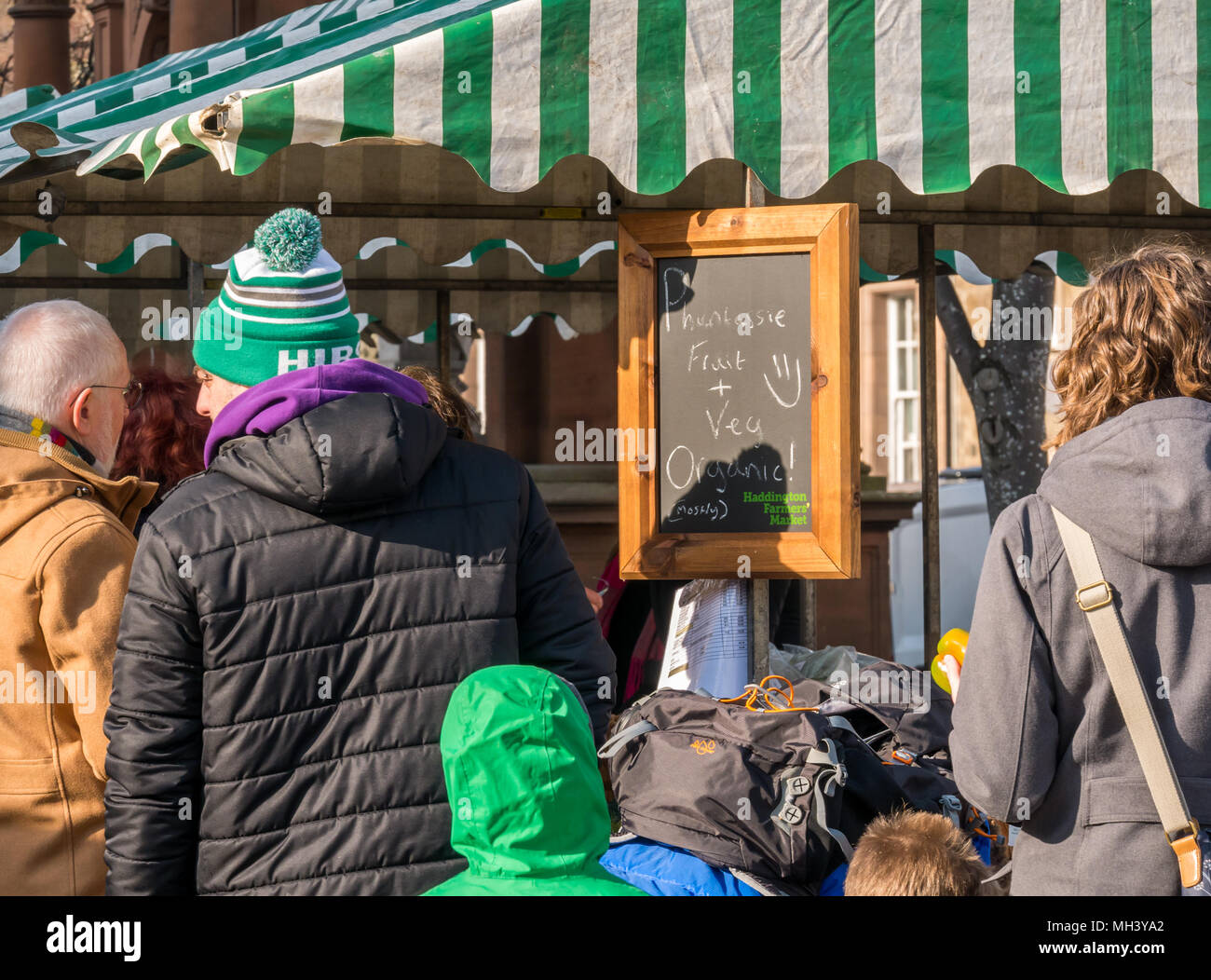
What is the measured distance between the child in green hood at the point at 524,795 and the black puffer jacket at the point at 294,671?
30cm

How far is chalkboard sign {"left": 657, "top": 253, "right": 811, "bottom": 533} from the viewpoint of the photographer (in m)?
4.25

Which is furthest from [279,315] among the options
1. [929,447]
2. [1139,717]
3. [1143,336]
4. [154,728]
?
[929,447]

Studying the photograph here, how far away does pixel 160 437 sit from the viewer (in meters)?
3.84

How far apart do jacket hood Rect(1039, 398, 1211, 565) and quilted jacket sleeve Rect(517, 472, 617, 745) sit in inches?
34.0

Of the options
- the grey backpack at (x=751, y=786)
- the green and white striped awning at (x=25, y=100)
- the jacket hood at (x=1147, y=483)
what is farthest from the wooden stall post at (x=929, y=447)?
the green and white striped awning at (x=25, y=100)

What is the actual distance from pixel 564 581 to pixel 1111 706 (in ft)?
3.20

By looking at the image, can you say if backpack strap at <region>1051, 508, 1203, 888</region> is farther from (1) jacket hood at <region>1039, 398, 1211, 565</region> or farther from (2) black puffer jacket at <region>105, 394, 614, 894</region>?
(2) black puffer jacket at <region>105, 394, 614, 894</region>

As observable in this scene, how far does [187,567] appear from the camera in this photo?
2119mm

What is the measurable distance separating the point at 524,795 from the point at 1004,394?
7649 millimetres

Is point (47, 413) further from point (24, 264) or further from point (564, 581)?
point (24, 264)

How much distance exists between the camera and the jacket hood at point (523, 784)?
185 cm

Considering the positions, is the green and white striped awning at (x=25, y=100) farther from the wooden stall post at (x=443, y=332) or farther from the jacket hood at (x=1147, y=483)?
the jacket hood at (x=1147, y=483)

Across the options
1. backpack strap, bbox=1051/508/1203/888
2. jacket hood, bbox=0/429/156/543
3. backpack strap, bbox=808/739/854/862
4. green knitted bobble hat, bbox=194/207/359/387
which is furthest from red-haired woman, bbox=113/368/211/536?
backpack strap, bbox=1051/508/1203/888
